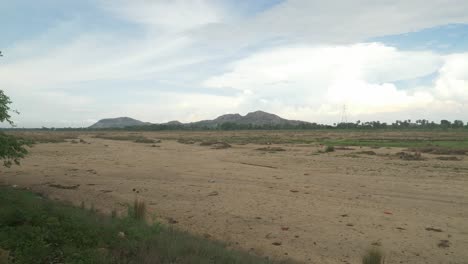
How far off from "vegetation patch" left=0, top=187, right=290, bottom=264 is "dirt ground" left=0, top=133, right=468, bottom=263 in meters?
2.43

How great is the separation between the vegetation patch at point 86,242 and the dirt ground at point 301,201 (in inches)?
95.5

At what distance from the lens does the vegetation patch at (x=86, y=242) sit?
5327 millimetres

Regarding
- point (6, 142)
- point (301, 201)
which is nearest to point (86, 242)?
point (6, 142)

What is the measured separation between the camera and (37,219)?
679 centimetres

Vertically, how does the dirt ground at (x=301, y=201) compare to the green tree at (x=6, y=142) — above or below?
below

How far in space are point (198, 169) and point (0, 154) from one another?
1349 centimetres

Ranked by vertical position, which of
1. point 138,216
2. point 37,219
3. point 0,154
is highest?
point 0,154

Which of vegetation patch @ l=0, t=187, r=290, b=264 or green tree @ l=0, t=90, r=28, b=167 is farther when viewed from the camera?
green tree @ l=0, t=90, r=28, b=167

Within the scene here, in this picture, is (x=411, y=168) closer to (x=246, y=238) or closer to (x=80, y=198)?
(x=246, y=238)

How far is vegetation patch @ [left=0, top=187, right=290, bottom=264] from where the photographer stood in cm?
533

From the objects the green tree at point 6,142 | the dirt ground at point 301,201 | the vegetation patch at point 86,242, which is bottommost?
the dirt ground at point 301,201

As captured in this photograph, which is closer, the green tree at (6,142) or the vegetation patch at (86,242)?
the vegetation patch at (86,242)

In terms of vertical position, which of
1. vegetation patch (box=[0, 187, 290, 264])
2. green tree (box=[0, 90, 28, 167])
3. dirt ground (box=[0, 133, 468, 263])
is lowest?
dirt ground (box=[0, 133, 468, 263])

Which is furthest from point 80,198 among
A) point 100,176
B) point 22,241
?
point 22,241
